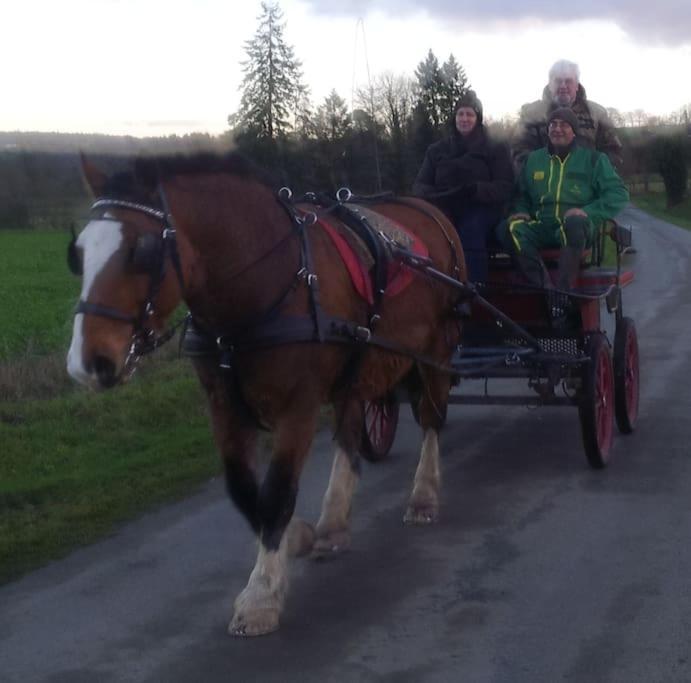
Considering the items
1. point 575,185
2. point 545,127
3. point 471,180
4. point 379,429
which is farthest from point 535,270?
point 379,429

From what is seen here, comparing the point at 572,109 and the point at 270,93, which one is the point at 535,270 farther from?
the point at 270,93

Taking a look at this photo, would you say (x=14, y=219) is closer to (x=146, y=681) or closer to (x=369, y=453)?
(x=369, y=453)

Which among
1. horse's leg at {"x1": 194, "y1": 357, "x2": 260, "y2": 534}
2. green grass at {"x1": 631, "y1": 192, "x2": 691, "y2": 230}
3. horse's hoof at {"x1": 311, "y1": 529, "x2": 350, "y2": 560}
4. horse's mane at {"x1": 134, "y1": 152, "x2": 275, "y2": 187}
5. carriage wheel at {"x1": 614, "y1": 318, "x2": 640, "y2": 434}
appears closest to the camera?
horse's mane at {"x1": 134, "y1": 152, "x2": 275, "y2": 187}

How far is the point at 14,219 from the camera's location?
34.2 m

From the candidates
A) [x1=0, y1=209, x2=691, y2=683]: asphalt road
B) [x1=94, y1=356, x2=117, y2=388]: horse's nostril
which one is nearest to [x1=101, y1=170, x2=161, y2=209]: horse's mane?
[x1=94, y1=356, x2=117, y2=388]: horse's nostril

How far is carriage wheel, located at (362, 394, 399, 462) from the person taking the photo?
7.31 metres

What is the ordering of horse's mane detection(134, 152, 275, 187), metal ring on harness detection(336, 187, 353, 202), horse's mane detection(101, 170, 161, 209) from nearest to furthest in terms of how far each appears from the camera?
horse's mane detection(101, 170, 161, 209) → horse's mane detection(134, 152, 275, 187) → metal ring on harness detection(336, 187, 353, 202)

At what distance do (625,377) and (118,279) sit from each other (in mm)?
4696

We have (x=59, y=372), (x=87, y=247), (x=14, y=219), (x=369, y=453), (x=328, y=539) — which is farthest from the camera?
(x=14, y=219)

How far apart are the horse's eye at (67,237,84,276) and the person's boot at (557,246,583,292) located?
13.2 ft

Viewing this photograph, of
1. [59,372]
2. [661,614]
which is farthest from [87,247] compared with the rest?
[59,372]

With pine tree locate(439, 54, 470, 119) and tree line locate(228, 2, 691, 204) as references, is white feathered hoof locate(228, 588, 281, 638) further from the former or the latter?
pine tree locate(439, 54, 470, 119)

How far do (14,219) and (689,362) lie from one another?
26812mm

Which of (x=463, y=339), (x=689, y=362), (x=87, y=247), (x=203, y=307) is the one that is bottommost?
(x=689, y=362)
